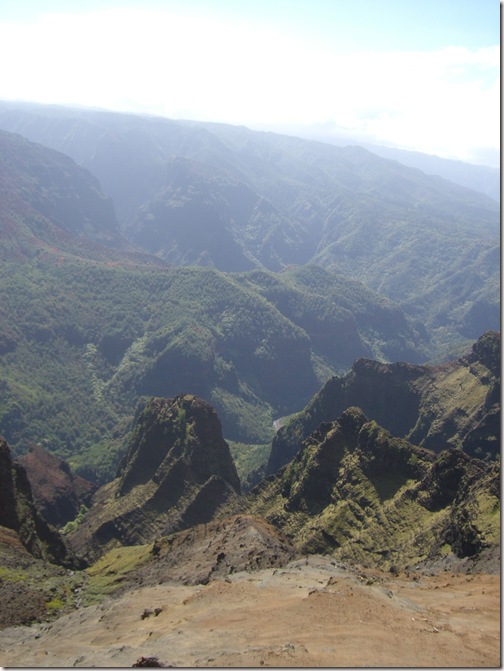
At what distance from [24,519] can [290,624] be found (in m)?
50.3

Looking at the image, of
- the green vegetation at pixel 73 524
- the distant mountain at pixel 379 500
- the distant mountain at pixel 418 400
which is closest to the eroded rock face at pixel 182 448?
the green vegetation at pixel 73 524

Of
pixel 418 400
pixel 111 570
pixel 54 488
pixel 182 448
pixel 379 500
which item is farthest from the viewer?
pixel 418 400

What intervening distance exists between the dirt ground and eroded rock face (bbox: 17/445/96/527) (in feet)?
226

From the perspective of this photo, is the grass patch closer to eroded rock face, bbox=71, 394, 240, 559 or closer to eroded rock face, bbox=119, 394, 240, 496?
eroded rock face, bbox=71, 394, 240, 559

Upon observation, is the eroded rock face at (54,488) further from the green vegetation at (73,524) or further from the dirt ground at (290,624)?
the dirt ground at (290,624)

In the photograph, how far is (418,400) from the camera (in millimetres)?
147875

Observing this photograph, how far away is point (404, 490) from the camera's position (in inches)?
3049

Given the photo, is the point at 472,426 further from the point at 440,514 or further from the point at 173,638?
the point at 173,638

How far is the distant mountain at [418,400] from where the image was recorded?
135 metres

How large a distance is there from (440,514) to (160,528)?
42.9 m

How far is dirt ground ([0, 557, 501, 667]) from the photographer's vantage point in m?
34.3

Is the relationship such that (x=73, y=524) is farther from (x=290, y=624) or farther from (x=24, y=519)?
(x=290, y=624)

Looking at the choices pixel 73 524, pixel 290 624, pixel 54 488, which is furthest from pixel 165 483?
pixel 290 624

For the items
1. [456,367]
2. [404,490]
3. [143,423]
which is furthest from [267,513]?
[456,367]
